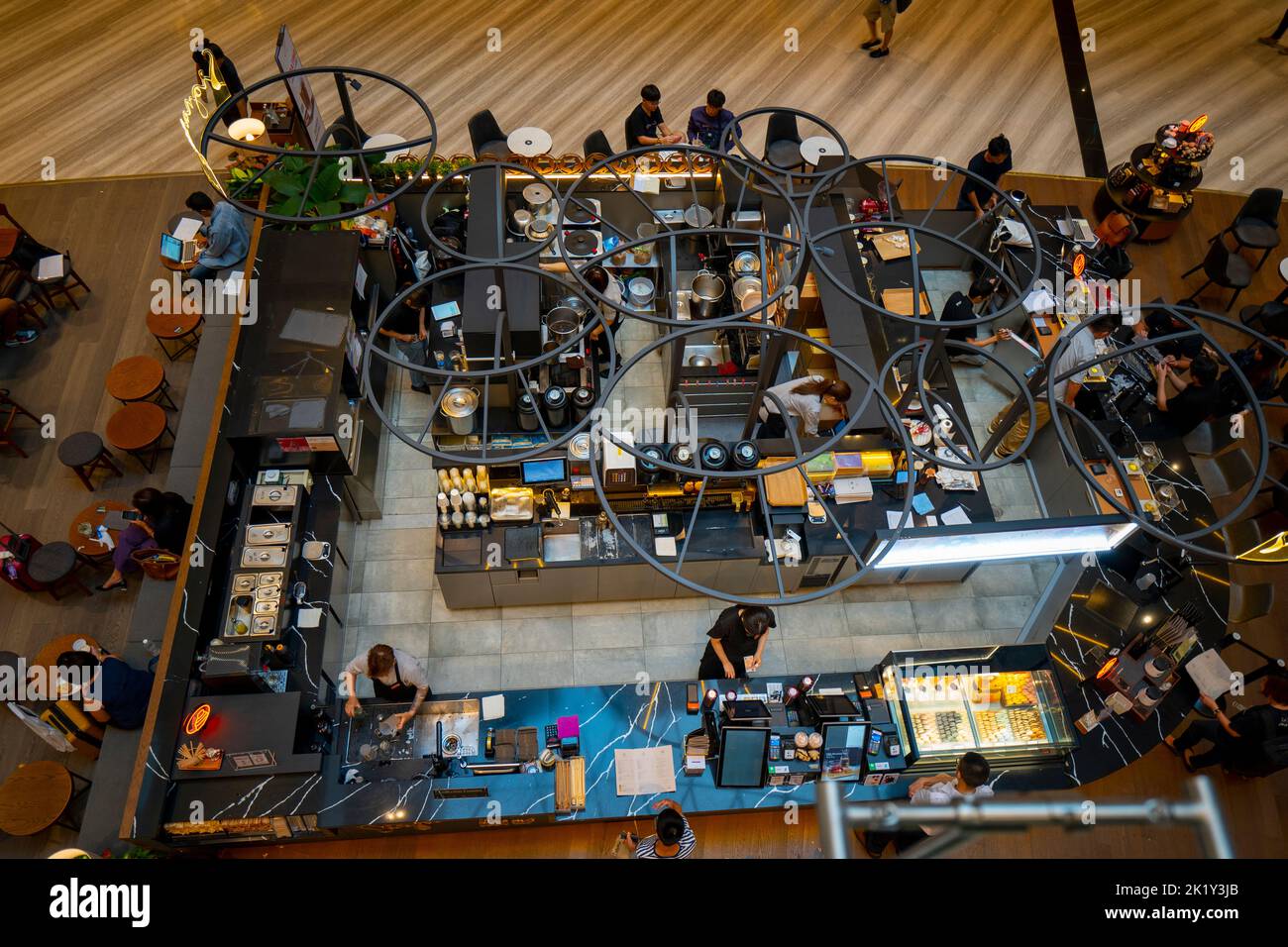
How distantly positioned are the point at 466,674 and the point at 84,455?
4875 millimetres

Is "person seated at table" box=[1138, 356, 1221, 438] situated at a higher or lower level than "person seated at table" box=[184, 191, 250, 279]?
lower

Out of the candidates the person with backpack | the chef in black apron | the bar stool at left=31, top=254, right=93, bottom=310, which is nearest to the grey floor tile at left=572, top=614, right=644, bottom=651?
the chef in black apron

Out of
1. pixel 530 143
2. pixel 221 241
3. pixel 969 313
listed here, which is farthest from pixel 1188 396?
pixel 221 241

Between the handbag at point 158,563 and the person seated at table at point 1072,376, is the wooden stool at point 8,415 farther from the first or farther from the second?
the person seated at table at point 1072,376

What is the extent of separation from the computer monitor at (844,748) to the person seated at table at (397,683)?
341cm

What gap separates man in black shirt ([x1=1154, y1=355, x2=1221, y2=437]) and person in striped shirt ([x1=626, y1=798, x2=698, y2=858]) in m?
6.88

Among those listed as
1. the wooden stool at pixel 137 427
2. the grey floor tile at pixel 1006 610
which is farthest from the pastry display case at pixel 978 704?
the wooden stool at pixel 137 427

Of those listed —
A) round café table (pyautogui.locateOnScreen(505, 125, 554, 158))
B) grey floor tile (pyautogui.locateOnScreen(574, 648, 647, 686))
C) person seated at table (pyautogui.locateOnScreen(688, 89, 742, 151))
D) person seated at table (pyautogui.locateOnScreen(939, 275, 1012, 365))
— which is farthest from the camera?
person seated at table (pyautogui.locateOnScreen(688, 89, 742, 151))

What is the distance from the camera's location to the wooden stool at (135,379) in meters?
9.10

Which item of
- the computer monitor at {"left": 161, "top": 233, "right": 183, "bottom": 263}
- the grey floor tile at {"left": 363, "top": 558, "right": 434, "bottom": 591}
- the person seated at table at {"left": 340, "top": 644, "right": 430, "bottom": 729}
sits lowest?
the person seated at table at {"left": 340, "top": 644, "right": 430, "bottom": 729}

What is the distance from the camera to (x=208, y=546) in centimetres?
728

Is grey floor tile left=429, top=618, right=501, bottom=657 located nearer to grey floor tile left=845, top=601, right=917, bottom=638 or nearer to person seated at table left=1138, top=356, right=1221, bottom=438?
grey floor tile left=845, top=601, right=917, bottom=638

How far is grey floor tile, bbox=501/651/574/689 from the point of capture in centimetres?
802
